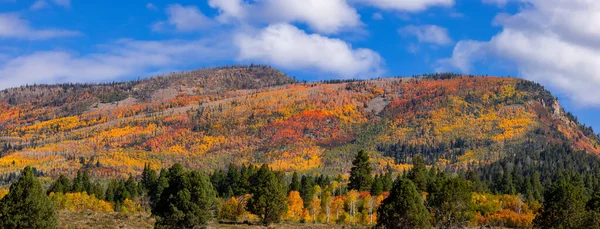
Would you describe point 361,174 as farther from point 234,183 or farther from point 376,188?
point 234,183

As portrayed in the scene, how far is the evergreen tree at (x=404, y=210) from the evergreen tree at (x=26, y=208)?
36.9 meters

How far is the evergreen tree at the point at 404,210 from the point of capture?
71688 millimetres

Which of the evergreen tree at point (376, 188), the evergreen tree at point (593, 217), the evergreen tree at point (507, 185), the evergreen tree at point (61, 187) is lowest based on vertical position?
the evergreen tree at point (61, 187)

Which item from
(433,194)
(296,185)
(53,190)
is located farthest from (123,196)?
(433,194)

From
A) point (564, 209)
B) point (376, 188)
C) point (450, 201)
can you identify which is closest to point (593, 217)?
point (564, 209)

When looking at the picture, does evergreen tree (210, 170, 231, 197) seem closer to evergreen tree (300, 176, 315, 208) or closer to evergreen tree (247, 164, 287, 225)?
evergreen tree (300, 176, 315, 208)

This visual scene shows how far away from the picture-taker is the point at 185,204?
2911 inches

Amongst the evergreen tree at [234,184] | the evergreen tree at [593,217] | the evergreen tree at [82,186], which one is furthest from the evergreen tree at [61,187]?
the evergreen tree at [593,217]

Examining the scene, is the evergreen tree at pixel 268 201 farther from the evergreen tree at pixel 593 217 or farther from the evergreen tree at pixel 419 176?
the evergreen tree at pixel 593 217

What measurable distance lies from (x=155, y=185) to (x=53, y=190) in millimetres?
28115

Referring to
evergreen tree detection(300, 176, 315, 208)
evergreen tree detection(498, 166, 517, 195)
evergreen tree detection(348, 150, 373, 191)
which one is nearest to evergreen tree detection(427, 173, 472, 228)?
evergreen tree detection(348, 150, 373, 191)

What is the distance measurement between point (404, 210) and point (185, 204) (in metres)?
25.7

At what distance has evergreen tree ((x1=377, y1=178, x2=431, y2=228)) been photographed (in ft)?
235

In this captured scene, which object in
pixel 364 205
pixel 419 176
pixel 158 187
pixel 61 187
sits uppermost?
pixel 419 176
